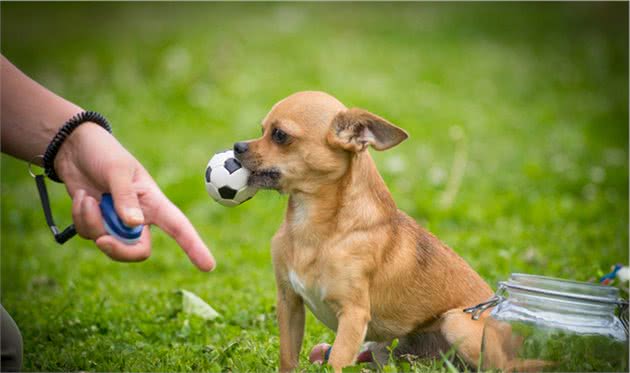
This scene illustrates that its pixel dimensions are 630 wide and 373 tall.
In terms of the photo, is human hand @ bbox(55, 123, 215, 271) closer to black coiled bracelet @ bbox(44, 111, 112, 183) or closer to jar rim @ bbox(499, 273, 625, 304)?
black coiled bracelet @ bbox(44, 111, 112, 183)

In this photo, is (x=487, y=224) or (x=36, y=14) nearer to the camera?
(x=487, y=224)

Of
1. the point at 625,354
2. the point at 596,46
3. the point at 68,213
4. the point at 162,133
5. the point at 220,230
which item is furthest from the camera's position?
the point at 596,46

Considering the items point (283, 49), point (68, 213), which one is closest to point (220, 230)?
point (68, 213)

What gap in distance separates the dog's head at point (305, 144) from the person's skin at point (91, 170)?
2.40 ft

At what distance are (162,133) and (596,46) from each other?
31.2ft

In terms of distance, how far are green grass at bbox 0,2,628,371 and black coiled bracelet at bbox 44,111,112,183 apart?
1083mm

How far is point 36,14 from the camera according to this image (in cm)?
2152

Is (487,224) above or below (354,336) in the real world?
above

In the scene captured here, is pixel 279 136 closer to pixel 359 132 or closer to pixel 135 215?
pixel 359 132

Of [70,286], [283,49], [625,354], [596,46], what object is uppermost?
[596,46]

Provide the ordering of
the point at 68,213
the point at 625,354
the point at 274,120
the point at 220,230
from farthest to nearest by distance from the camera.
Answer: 1. the point at 68,213
2. the point at 220,230
3. the point at 274,120
4. the point at 625,354

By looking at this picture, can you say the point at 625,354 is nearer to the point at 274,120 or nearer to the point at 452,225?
the point at 274,120

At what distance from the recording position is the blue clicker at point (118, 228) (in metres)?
3.10

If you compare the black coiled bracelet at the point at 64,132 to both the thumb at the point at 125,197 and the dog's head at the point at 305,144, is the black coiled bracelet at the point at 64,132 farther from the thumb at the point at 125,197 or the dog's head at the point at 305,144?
the dog's head at the point at 305,144
